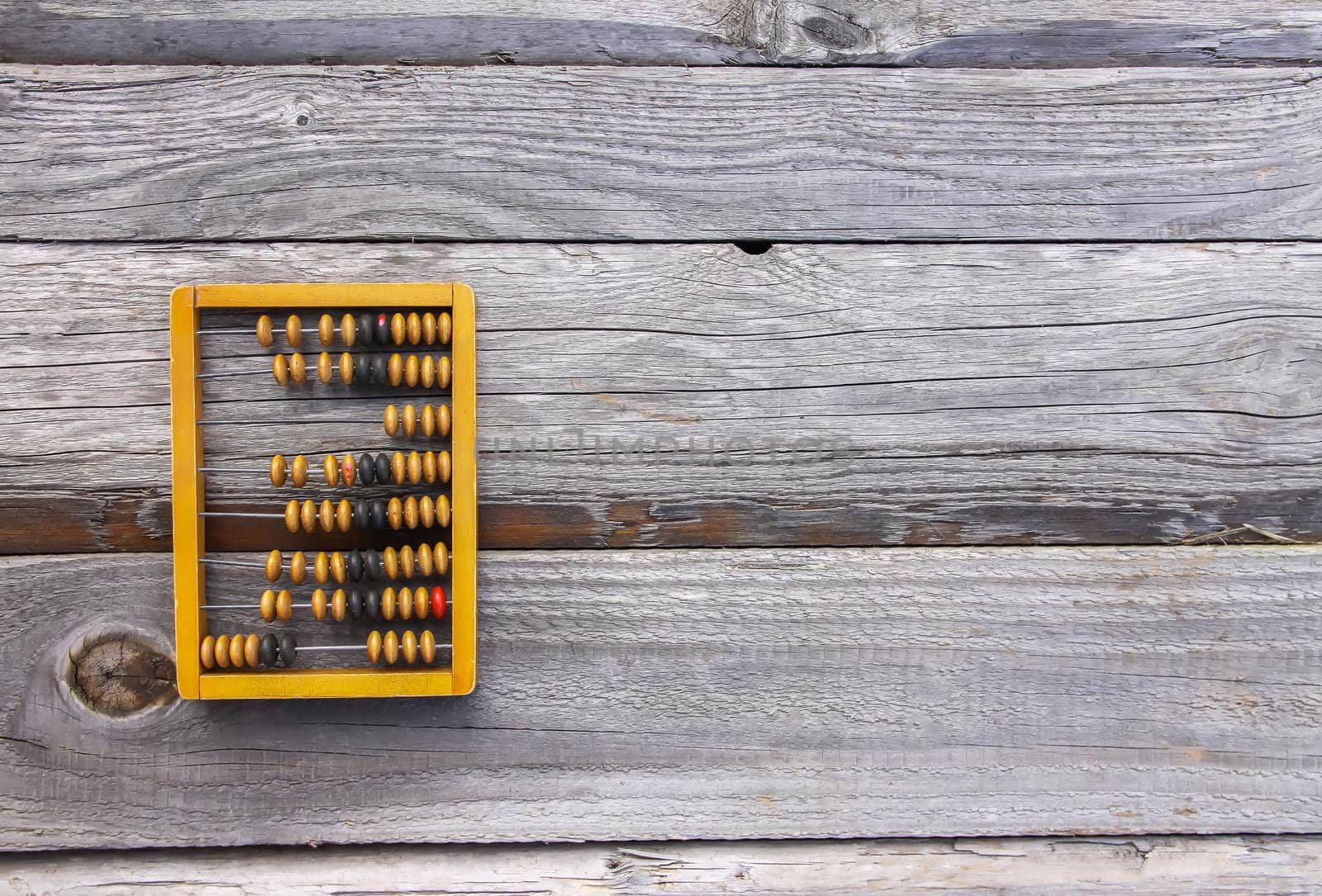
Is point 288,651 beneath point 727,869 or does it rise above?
above

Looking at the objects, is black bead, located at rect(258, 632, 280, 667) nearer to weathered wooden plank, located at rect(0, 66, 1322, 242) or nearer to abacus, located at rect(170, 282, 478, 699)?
abacus, located at rect(170, 282, 478, 699)

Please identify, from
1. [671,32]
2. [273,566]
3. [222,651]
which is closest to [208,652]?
[222,651]

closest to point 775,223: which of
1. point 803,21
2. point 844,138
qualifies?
point 844,138

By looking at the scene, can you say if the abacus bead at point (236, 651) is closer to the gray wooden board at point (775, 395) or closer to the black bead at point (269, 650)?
the black bead at point (269, 650)

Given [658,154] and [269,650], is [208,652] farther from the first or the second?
[658,154]

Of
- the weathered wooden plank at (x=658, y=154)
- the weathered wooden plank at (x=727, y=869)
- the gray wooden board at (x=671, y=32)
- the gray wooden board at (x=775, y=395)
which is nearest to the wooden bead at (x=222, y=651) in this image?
the gray wooden board at (x=775, y=395)

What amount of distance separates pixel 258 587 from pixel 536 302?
548 mm

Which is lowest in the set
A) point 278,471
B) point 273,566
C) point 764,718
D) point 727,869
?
point 727,869

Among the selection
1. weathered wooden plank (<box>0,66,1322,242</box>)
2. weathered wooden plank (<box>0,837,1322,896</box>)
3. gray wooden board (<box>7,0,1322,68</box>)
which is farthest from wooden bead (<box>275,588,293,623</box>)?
gray wooden board (<box>7,0,1322,68</box>)

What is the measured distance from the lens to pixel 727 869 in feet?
3.66

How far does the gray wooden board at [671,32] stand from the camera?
108cm

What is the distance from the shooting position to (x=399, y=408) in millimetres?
1064

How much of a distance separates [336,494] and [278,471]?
9 centimetres

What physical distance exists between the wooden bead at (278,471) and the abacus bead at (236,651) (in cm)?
20
